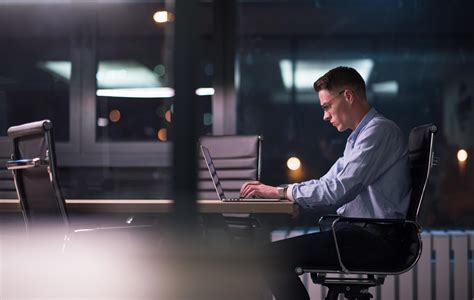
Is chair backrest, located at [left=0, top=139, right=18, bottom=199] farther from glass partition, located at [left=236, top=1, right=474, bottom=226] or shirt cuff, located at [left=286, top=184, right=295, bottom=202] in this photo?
shirt cuff, located at [left=286, top=184, right=295, bottom=202]

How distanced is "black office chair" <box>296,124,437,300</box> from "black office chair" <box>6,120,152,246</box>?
1014mm

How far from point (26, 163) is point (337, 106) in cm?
127

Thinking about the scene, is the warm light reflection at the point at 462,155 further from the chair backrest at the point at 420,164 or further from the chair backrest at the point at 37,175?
the chair backrest at the point at 37,175

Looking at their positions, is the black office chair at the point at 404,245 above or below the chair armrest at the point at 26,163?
below

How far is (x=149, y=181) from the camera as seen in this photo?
197 inches

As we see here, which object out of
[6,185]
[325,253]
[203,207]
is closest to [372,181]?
[325,253]

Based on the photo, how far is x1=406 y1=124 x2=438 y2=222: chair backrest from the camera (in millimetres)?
2650

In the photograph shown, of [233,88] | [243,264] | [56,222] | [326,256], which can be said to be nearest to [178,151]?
[243,264]

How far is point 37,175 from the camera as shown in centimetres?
298

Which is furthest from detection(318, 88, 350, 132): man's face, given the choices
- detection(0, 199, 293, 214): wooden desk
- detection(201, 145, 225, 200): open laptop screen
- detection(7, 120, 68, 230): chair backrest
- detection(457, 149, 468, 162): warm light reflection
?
detection(457, 149, 468, 162): warm light reflection

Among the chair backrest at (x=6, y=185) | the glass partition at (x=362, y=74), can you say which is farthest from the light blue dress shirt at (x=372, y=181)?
the glass partition at (x=362, y=74)

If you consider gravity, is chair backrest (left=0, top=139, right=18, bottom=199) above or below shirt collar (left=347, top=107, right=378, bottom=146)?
below

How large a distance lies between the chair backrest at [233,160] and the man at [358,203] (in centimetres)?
130

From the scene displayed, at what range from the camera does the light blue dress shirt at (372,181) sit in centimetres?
261
